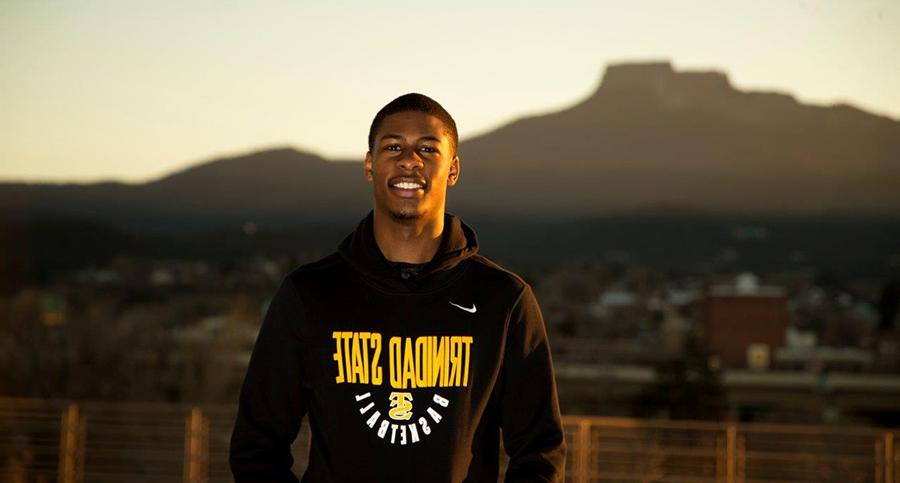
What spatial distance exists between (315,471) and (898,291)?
45.6m

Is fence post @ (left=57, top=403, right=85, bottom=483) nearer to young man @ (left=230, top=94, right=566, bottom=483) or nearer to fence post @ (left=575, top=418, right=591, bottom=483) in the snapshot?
fence post @ (left=575, top=418, right=591, bottom=483)

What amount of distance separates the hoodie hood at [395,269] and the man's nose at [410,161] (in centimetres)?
11

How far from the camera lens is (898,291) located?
1738 inches

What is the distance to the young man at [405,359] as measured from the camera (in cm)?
144

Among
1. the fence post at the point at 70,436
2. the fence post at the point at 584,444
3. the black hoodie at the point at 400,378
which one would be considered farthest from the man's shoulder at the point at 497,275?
the fence post at the point at 70,436

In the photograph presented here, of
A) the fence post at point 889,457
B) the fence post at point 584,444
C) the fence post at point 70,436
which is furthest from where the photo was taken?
the fence post at point 70,436

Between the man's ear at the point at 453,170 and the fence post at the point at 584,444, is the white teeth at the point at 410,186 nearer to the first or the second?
the man's ear at the point at 453,170

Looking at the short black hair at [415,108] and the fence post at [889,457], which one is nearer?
the short black hair at [415,108]

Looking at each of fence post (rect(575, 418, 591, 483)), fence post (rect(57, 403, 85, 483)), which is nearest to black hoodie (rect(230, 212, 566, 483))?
fence post (rect(575, 418, 591, 483))

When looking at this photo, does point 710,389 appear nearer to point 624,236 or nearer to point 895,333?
point 624,236

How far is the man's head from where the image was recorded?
1.46 m

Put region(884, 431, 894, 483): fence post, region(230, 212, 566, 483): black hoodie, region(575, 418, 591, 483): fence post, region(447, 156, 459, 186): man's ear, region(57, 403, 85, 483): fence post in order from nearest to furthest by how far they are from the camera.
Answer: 1. region(230, 212, 566, 483): black hoodie
2. region(447, 156, 459, 186): man's ear
3. region(884, 431, 894, 483): fence post
4. region(575, 418, 591, 483): fence post
5. region(57, 403, 85, 483): fence post

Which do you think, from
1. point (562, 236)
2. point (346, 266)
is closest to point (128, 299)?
point (562, 236)

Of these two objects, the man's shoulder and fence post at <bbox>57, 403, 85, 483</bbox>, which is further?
fence post at <bbox>57, 403, 85, 483</bbox>
